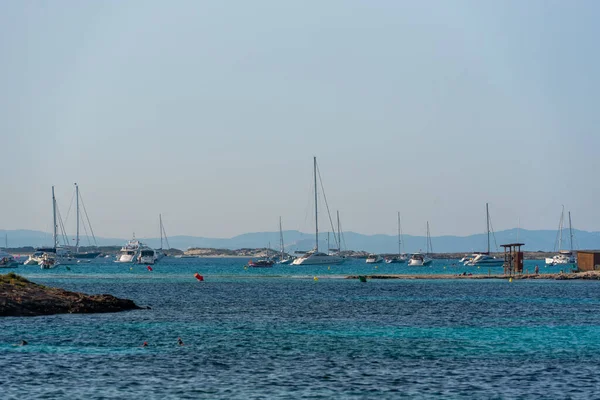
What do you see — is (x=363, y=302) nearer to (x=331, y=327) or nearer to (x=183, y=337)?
(x=331, y=327)

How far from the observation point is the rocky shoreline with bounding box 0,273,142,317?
60.8 metres

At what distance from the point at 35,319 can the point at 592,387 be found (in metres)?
37.3

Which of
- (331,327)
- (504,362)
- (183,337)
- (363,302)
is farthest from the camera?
(363,302)

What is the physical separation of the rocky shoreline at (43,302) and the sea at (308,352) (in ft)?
6.20

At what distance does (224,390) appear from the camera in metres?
33.6

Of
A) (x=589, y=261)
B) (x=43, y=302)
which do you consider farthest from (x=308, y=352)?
(x=589, y=261)

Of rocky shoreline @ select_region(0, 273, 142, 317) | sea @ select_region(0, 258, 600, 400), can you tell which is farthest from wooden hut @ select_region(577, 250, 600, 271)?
rocky shoreline @ select_region(0, 273, 142, 317)

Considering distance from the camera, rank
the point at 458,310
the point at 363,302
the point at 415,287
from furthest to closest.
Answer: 1. the point at 415,287
2. the point at 363,302
3. the point at 458,310

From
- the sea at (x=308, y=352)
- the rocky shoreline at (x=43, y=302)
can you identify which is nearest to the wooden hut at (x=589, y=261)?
the sea at (x=308, y=352)

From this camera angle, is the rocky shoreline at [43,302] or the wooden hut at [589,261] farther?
the wooden hut at [589,261]

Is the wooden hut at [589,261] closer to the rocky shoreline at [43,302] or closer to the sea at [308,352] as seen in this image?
the sea at [308,352]

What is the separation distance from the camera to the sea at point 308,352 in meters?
33.9

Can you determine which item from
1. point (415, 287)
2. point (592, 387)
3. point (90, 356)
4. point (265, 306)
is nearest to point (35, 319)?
point (90, 356)

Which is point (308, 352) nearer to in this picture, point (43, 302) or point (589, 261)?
point (43, 302)
